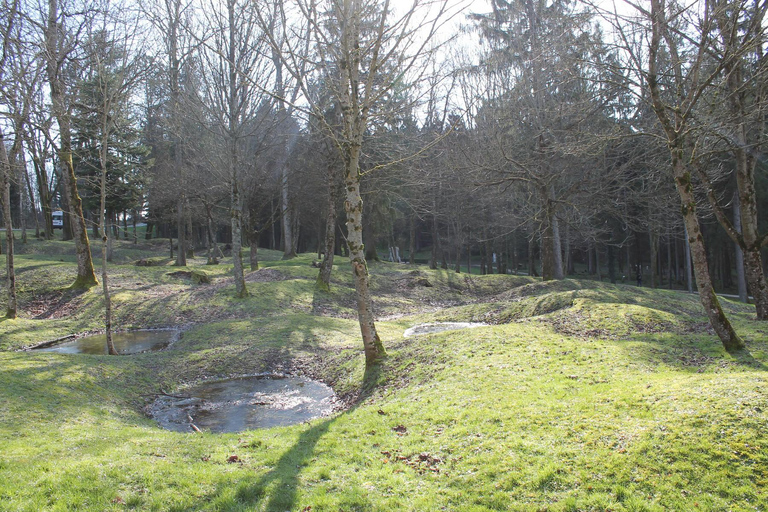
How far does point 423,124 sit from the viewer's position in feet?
105

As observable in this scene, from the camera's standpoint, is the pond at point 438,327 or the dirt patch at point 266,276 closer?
the pond at point 438,327

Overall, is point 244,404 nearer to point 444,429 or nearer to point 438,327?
point 444,429

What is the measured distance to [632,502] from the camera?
15.0ft

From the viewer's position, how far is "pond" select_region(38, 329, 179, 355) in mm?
14031

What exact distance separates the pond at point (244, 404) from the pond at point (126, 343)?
466 centimetres

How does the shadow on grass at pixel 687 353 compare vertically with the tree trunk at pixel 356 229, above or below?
below

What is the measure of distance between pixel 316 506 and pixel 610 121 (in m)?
19.9

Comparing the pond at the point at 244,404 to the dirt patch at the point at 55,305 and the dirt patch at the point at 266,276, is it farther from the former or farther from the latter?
the dirt patch at the point at 266,276

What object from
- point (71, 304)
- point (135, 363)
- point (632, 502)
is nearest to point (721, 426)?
point (632, 502)

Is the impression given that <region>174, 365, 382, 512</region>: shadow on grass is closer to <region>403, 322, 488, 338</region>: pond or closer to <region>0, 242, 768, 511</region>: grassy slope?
<region>0, 242, 768, 511</region>: grassy slope

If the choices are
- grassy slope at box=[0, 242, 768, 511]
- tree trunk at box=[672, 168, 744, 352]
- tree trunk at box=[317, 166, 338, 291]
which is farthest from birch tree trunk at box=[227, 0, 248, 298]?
tree trunk at box=[672, 168, 744, 352]

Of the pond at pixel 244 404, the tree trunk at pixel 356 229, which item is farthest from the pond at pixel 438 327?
the tree trunk at pixel 356 229

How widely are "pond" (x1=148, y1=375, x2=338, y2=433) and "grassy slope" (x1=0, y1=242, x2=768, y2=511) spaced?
548mm

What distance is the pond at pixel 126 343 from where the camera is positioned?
46.0 feet
